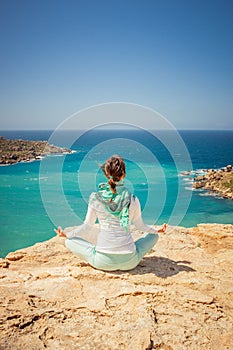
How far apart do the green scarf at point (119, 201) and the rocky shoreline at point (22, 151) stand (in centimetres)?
5677

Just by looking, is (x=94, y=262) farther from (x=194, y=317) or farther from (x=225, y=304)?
(x=225, y=304)

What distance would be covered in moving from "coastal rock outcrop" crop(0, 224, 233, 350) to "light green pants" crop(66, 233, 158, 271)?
11cm

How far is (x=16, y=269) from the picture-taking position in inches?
174

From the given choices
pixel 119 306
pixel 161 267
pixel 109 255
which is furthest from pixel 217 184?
pixel 119 306

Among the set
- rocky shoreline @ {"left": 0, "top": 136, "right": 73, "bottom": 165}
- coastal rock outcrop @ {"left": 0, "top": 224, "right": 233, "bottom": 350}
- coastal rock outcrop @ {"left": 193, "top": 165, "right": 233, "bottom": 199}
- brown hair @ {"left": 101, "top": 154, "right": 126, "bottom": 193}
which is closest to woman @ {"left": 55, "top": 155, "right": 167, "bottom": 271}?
brown hair @ {"left": 101, "top": 154, "right": 126, "bottom": 193}

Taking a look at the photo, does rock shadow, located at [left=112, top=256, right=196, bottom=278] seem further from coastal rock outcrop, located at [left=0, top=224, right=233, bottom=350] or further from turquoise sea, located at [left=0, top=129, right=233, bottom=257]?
turquoise sea, located at [left=0, top=129, right=233, bottom=257]

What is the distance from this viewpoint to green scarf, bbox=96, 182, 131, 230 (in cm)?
370

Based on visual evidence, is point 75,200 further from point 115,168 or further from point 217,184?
point 115,168

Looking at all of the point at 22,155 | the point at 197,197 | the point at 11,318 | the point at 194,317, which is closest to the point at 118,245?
the point at 194,317

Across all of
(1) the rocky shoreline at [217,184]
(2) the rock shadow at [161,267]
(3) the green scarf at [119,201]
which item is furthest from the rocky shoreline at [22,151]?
(3) the green scarf at [119,201]

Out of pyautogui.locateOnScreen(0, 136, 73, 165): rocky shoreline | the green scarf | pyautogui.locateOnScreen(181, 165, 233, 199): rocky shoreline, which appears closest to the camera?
the green scarf

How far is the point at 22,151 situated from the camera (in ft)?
209

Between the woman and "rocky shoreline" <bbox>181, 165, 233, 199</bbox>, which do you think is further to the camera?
"rocky shoreline" <bbox>181, 165, 233, 199</bbox>

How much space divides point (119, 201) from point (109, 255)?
756mm
